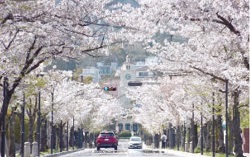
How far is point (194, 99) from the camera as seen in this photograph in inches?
1925

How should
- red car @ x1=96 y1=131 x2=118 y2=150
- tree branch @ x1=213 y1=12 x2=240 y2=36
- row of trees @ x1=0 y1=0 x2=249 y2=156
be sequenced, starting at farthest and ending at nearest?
red car @ x1=96 y1=131 x2=118 y2=150 → tree branch @ x1=213 y1=12 x2=240 y2=36 → row of trees @ x1=0 y1=0 x2=249 y2=156

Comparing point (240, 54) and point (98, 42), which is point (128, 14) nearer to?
point (98, 42)

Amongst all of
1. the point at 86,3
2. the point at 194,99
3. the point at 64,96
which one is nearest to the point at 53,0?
the point at 86,3

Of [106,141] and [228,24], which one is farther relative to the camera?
[106,141]

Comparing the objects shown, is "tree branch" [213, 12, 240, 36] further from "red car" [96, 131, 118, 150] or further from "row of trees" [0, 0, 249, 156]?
"red car" [96, 131, 118, 150]

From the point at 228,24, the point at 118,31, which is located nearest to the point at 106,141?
the point at 118,31

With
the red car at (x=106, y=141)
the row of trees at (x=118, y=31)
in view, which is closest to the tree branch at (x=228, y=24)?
the row of trees at (x=118, y=31)

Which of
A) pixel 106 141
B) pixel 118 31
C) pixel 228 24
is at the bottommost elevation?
pixel 106 141

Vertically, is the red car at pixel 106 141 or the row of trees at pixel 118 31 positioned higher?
the row of trees at pixel 118 31

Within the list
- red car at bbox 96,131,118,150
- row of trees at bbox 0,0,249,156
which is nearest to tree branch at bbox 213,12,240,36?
row of trees at bbox 0,0,249,156

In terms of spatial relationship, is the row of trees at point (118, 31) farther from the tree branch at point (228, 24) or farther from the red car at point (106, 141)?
the red car at point (106, 141)

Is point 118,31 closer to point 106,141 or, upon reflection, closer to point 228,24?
point 228,24

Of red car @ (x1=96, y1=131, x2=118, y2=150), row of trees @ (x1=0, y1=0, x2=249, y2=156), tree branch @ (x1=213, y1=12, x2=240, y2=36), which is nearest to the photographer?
row of trees @ (x1=0, y1=0, x2=249, y2=156)

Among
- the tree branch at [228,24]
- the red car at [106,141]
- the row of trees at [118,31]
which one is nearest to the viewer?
the row of trees at [118,31]
